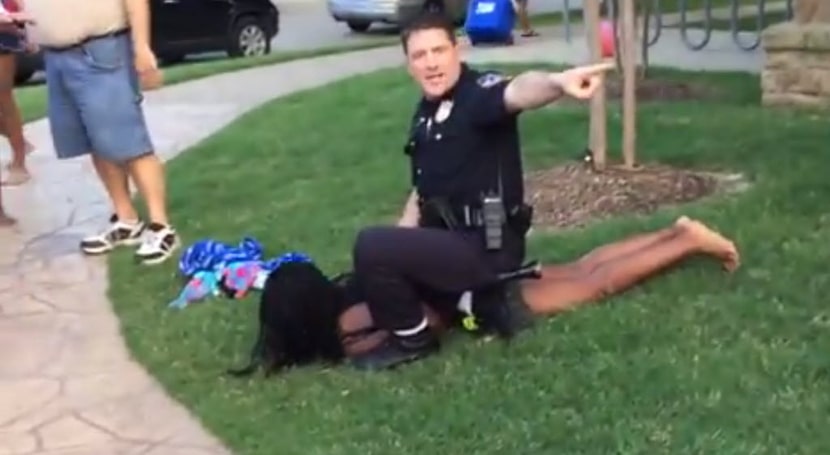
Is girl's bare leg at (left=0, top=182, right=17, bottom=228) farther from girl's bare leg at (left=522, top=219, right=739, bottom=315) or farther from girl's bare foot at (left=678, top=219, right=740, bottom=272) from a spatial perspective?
girl's bare foot at (left=678, top=219, right=740, bottom=272)

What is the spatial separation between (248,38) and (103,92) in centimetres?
1350

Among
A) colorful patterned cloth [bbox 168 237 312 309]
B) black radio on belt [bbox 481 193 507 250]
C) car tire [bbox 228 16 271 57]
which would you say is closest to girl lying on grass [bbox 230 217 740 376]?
black radio on belt [bbox 481 193 507 250]

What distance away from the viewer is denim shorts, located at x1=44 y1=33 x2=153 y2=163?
651 cm

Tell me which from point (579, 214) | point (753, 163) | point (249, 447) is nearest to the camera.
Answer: point (249, 447)

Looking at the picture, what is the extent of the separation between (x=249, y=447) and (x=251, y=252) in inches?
73.5

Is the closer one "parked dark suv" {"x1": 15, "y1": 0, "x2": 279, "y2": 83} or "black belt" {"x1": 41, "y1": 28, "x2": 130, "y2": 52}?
"black belt" {"x1": 41, "y1": 28, "x2": 130, "y2": 52}

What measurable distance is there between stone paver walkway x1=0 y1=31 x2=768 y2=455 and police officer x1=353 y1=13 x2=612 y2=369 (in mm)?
732

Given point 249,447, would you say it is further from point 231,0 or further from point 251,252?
point 231,0

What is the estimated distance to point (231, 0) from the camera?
19.5 metres

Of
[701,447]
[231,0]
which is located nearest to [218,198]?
[701,447]

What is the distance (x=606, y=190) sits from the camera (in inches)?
279

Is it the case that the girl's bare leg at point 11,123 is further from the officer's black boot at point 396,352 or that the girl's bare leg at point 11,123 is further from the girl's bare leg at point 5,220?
the officer's black boot at point 396,352

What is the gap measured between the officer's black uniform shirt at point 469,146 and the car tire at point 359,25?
1976 centimetres

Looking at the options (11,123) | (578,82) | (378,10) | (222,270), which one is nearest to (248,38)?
(378,10)
